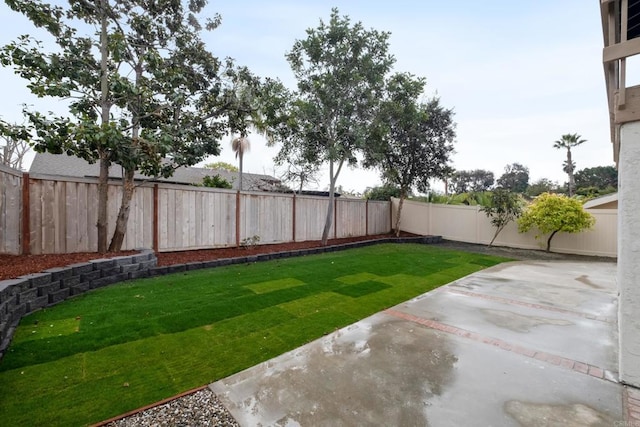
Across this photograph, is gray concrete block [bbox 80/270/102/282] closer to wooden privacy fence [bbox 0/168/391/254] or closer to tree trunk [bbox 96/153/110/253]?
tree trunk [bbox 96/153/110/253]

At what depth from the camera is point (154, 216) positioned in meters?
6.79

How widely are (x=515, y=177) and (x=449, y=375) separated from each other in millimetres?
55437

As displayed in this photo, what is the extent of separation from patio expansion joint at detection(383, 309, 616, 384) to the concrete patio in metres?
0.01

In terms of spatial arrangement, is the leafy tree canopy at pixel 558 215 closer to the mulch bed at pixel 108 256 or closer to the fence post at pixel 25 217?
the mulch bed at pixel 108 256

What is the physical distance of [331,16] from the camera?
341 inches

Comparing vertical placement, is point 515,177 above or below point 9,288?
above

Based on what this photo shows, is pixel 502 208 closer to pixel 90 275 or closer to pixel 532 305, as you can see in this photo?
pixel 532 305

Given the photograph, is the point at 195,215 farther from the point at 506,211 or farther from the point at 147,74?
the point at 506,211

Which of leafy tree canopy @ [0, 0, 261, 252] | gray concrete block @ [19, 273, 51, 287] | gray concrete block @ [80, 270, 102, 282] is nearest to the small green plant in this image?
leafy tree canopy @ [0, 0, 261, 252]

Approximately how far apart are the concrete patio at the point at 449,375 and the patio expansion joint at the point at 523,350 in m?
0.01

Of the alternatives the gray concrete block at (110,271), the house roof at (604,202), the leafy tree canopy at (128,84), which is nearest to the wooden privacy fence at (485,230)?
the house roof at (604,202)

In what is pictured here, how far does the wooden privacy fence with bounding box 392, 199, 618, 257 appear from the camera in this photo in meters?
9.89

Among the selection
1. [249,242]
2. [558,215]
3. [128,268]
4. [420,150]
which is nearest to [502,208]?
[558,215]

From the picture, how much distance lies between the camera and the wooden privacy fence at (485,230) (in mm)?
9891
